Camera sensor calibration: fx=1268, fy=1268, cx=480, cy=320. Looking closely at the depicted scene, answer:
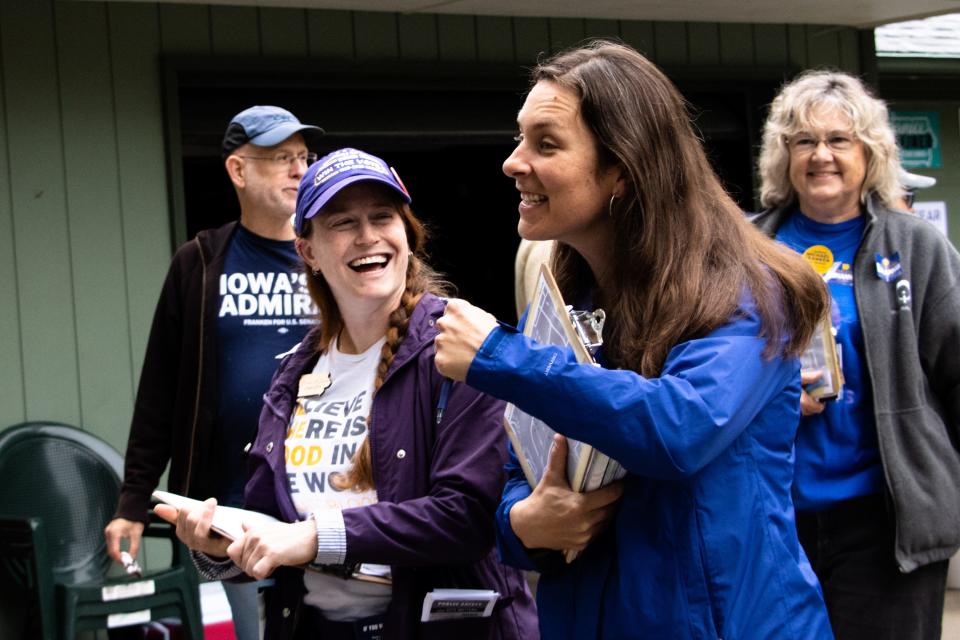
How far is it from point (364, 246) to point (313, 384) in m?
0.32

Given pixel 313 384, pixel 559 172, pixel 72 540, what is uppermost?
pixel 559 172

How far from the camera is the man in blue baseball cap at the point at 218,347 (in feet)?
13.3

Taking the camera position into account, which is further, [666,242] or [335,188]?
[335,188]

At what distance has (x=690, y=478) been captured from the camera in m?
1.98

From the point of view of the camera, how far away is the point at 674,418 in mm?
1864

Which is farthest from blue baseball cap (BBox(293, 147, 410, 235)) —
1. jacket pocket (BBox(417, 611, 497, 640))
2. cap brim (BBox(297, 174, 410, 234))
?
jacket pocket (BBox(417, 611, 497, 640))

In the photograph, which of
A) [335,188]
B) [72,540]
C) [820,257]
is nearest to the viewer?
[335,188]

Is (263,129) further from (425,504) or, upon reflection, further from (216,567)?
(425,504)

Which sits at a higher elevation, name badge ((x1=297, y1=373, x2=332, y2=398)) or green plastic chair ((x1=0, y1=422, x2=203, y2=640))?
name badge ((x1=297, y1=373, x2=332, y2=398))

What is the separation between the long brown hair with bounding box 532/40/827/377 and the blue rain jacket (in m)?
0.05

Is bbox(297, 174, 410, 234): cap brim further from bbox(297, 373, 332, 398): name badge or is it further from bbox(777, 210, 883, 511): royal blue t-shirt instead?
bbox(777, 210, 883, 511): royal blue t-shirt

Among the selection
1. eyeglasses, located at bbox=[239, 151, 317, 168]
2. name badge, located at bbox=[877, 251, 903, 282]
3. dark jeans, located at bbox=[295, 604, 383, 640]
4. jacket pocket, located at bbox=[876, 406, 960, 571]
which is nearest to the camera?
dark jeans, located at bbox=[295, 604, 383, 640]

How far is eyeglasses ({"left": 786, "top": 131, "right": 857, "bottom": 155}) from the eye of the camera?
3.66 meters

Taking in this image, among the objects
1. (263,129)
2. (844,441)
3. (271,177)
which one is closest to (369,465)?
(844,441)
